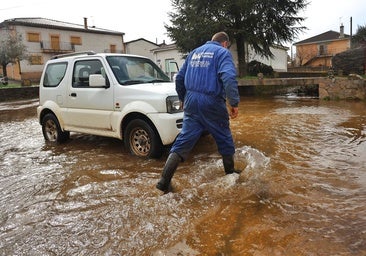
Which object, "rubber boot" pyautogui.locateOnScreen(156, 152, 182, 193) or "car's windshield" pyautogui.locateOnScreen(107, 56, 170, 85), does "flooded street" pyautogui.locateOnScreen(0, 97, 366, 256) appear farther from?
"car's windshield" pyautogui.locateOnScreen(107, 56, 170, 85)

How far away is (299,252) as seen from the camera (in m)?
2.39

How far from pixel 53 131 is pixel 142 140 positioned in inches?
109

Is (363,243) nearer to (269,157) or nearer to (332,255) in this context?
(332,255)

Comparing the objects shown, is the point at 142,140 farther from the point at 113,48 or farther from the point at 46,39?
the point at 113,48

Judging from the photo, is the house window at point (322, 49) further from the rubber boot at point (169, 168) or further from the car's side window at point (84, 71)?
the rubber boot at point (169, 168)

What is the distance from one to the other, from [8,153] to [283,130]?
598 cm

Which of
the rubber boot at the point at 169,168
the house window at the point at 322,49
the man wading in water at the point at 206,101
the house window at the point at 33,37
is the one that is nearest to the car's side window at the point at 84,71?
the man wading in water at the point at 206,101

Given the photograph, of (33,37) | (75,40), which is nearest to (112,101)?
(33,37)

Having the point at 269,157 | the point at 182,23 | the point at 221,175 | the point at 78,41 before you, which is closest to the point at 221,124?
the point at 221,175

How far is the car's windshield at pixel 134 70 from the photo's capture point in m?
5.44

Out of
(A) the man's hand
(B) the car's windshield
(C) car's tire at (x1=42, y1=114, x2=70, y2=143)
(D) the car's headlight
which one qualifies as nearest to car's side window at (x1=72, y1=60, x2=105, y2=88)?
(B) the car's windshield

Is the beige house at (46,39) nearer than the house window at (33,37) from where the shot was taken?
Yes

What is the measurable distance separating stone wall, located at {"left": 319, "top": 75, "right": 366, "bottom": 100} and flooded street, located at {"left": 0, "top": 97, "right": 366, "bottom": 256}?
601cm

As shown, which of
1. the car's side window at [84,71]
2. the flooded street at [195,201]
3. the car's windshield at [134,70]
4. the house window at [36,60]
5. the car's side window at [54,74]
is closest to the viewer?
the flooded street at [195,201]
